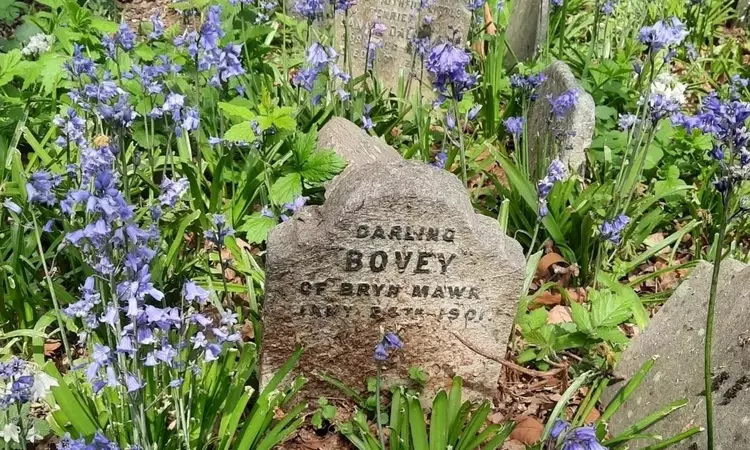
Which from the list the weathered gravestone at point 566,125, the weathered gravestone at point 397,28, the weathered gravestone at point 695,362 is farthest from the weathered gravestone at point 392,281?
the weathered gravestone at point 397,28

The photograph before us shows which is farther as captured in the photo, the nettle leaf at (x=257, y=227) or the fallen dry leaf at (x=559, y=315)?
the fallen dry leaf at (x=559, y=315)

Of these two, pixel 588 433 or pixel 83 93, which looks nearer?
pixel 588 433

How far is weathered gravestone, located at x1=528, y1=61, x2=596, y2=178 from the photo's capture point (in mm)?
3645

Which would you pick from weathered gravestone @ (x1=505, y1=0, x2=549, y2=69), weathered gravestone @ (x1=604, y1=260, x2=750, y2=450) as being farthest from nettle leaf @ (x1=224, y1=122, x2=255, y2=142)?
weathered gravestone @ (x1=505, y1=0, x2=549, y2=69)

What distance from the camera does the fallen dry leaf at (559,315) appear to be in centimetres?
318

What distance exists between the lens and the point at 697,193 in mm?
3838

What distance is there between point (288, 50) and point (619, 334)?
339 centimetres

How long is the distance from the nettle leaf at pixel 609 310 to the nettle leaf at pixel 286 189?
52.1 inches

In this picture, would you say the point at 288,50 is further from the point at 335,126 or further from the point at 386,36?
the point at 335,126

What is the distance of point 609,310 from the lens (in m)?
2.76

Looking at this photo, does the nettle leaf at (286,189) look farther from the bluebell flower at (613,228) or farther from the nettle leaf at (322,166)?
the bluebell flower at (613,228)

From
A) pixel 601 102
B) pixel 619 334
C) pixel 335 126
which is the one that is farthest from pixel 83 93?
pixel 601 102

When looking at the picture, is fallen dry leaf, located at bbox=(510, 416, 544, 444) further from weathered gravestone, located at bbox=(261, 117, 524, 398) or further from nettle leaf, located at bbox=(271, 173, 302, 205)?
nettle leaf, located at bbox=(271, 173, 302, 205)

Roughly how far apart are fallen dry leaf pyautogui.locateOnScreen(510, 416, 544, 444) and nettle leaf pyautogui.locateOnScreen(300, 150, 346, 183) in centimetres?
129
